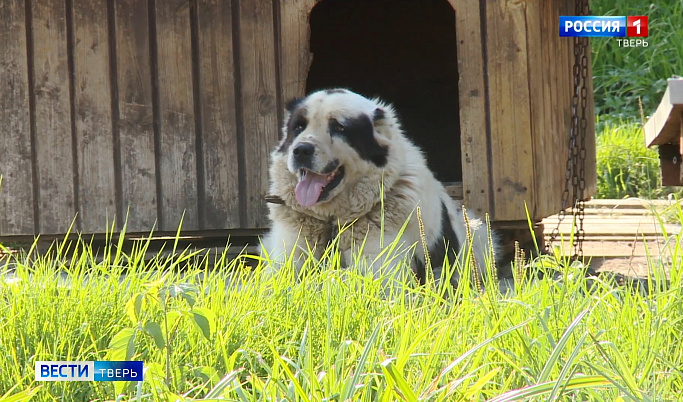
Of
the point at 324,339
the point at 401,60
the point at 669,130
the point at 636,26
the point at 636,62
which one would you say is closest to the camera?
the point at 324,339

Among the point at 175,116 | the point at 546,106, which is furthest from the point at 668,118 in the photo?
the point at 175,116

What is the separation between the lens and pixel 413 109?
8750mm

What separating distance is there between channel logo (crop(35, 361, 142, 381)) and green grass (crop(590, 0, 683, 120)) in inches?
389

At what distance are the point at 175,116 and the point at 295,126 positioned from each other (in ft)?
4.31

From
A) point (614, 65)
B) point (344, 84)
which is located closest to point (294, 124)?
point (344, 84)

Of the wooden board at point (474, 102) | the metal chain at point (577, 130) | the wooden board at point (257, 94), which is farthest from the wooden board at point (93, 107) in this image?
the metal chain at point (577, 130)

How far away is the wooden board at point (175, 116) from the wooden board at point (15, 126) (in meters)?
0.85

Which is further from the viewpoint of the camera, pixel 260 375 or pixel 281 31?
pixel 281 31

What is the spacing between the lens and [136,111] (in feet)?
19.0

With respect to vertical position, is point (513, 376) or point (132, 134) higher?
point (132, 134)

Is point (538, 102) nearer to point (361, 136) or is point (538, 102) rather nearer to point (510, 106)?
point (510, 106)

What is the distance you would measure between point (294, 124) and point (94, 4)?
185cm

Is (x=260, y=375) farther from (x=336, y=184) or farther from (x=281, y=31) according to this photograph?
(x=281, y=31)

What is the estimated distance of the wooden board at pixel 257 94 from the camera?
5812 millimetres
